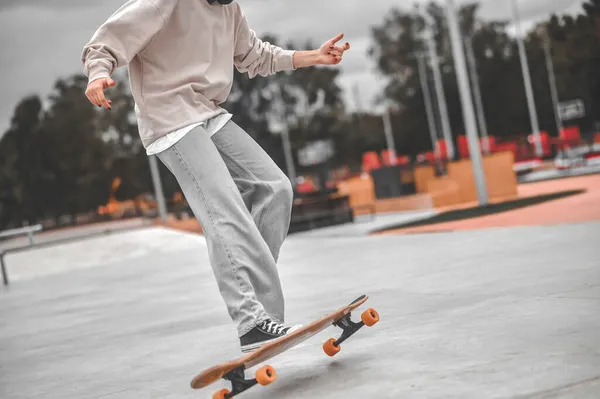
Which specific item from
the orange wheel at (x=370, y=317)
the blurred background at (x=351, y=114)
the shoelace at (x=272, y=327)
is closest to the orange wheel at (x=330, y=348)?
the orange wheel at (x=370, y=317)

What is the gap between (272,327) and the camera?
3.73m

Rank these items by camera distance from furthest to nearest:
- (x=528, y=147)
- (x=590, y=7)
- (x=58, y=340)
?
(x=590, y=7) < (x=528, y=147) < (x=58, y=340)

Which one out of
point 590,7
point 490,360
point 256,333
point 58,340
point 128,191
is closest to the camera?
point 490,360

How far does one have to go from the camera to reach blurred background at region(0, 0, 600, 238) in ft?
92.7

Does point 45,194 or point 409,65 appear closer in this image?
point 45,194

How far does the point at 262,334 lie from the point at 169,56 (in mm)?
1365

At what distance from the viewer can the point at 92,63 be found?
3750 millimetres

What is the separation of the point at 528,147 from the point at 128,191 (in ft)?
82.8

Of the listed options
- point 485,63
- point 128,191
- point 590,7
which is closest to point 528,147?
point 590,7

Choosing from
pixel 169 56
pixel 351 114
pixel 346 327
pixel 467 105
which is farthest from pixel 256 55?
pixel 351 114

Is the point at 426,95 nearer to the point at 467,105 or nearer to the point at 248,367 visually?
the point at 467,105

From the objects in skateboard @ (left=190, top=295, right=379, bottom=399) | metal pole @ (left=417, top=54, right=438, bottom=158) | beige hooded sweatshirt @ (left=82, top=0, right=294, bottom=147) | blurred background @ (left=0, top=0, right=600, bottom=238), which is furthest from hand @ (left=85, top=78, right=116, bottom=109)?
metal pole @ (left=417, top=54, right=438, bottom=158)

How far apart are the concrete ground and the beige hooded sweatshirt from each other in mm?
1269

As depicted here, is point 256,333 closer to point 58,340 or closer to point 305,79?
point 58,340
